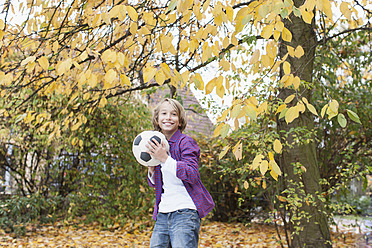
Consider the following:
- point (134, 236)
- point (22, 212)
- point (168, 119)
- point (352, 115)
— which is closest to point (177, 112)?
point (168, 119)

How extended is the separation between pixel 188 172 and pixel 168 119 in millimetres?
492

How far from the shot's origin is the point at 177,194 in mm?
2238

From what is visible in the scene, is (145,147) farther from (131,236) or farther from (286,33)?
(131,236)

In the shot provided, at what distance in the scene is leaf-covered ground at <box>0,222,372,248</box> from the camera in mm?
4852

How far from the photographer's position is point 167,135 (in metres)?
2.51

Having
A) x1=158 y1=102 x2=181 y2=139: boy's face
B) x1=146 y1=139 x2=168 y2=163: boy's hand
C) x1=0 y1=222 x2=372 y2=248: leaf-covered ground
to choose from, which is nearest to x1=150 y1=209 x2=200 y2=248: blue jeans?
x1=146 y1=139 x2=168 y2=163: boy's hand

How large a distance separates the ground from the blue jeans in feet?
9.01

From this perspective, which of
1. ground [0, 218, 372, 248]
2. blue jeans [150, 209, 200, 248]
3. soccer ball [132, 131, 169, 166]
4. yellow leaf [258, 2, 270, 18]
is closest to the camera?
yellow leaf [258, 2, 270, 18]

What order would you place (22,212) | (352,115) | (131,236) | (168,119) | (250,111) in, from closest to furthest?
(250,111) → (352,115) → (168,119) → (131,236) → (22,212)

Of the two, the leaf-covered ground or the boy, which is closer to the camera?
the boy

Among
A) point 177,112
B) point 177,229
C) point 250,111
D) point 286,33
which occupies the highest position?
point 286,33

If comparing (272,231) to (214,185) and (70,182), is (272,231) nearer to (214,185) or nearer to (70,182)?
(214,185)

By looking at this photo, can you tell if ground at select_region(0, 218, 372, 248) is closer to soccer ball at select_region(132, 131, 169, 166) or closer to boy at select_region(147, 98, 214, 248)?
boy at select_region(147, 98, 214, 248)

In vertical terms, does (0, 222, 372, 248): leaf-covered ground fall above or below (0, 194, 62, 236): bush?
below
